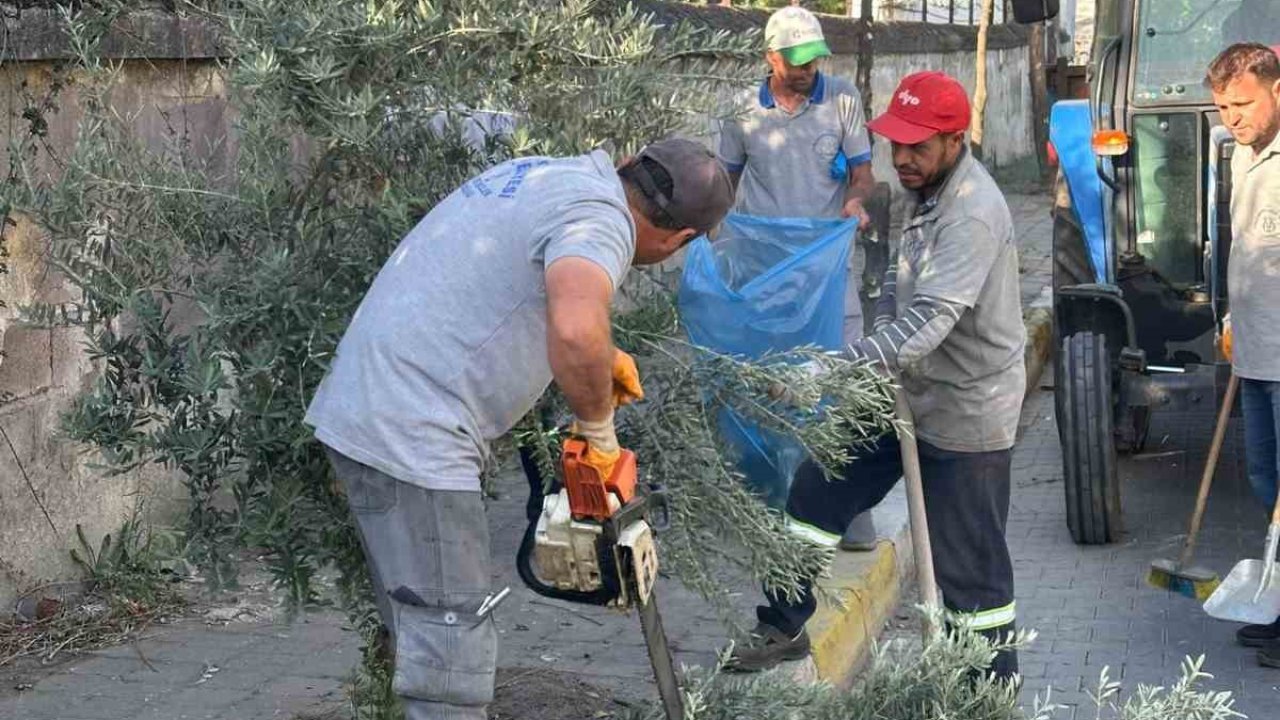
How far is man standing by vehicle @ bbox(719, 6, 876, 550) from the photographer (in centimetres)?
623

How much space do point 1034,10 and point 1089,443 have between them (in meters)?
2.02

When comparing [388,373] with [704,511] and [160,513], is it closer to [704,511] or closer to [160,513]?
[704,511]

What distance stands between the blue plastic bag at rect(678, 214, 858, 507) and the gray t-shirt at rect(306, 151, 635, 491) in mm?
1623

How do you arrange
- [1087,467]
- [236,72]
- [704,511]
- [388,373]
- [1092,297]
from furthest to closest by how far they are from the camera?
[1092,297], [1087,467], [704,511], [236,72], [388,373]

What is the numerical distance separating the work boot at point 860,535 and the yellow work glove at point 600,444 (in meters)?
2.80

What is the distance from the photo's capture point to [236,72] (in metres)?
3.59

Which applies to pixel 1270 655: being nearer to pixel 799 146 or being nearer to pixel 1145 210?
pixel 799 146

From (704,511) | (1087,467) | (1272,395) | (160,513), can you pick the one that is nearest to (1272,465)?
(1272,395)

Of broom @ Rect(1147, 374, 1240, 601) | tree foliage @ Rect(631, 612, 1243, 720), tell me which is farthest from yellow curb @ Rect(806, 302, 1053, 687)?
broom @ Rect(1147, 374, 1240, 601)

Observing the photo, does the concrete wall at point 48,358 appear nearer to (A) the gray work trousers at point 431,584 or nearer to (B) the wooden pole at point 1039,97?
(A) the gray work trousers at point 431,584

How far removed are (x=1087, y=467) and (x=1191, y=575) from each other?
106cm

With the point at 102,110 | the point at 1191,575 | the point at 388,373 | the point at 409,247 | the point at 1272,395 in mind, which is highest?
the point at 102,110

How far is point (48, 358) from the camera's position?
5.31m

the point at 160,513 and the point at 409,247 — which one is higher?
the point at 409,247
